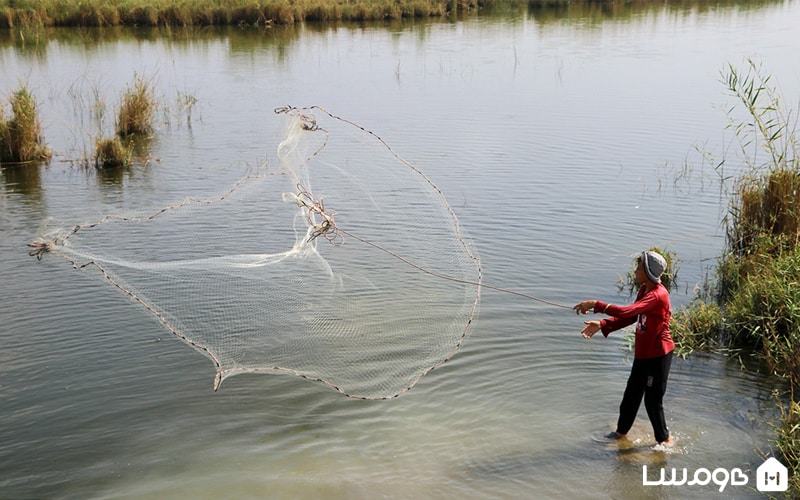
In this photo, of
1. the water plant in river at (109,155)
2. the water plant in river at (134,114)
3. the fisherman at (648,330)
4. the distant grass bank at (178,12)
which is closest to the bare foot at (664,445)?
the fisherman at (648,330)

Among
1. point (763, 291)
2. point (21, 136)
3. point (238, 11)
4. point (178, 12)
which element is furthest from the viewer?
point (238, 11)

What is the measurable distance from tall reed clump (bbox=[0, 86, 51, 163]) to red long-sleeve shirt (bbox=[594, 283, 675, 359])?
10820mm

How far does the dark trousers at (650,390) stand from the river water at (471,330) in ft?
0.72

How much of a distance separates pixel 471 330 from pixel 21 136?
30.2 ft

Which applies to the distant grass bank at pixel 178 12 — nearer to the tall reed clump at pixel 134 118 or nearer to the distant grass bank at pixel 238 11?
the distant grass bank at pixel 238 11

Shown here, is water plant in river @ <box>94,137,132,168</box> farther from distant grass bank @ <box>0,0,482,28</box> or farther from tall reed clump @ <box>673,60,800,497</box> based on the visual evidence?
distant grass bank @ <box>0,0,482,28</box>

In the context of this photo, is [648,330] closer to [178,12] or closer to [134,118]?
[134,118]

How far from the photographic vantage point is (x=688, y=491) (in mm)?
4684

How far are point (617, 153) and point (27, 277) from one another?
869 cm

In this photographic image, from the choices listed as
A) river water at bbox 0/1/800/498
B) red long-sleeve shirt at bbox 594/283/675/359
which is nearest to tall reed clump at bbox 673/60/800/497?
river water at bbox 0/1/800/498

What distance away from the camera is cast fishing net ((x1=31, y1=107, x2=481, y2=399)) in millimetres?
5980

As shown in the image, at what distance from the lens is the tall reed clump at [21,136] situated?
12.6 meters

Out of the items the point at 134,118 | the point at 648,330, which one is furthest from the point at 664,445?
the point at 134,118

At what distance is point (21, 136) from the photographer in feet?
41.2
